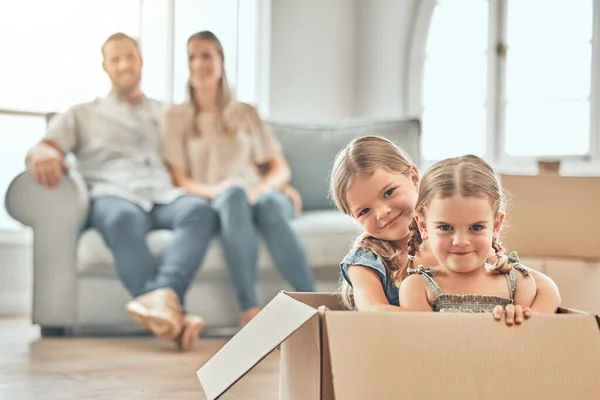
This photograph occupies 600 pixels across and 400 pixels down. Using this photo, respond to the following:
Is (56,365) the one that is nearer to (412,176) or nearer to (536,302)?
(412,176)

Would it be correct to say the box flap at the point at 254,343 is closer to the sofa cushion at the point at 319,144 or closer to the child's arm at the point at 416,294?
the child's arm at the point at 416,294

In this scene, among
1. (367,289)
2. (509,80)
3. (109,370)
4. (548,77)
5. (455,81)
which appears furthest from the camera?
(455,81)

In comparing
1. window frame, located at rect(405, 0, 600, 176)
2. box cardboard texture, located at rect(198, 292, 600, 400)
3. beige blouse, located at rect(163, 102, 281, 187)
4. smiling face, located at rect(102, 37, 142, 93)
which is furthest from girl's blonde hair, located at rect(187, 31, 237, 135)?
box cardboard texture, located at rect(198, 292, 600, 400)

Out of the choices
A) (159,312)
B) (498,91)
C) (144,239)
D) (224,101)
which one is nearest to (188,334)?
(159,312)

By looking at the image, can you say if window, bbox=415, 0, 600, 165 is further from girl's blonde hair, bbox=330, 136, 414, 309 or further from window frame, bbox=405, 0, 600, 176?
girl's blonde hair, bbox=330, 136, 414, 309

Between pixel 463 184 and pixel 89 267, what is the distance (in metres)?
1.96

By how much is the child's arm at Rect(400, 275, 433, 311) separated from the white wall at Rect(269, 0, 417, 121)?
362 cm

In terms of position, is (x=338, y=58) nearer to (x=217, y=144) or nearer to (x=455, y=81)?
(x=455, y=81)

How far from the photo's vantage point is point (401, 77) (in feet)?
15.5

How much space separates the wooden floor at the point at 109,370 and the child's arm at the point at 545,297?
80 cm

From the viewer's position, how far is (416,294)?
45.5 inches

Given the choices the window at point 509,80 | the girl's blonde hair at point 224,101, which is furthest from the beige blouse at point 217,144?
the window at point 509,80

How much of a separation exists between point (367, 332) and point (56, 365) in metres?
1.47

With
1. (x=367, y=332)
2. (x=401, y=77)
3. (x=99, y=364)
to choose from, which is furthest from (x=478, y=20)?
(x=367, y=332)
